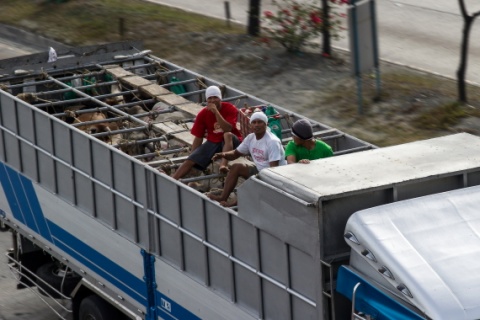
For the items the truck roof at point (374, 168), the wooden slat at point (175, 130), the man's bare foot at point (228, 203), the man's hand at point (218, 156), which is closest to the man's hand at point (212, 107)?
the wooden slat at point (175, 130)

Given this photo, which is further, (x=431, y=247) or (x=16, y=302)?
(x=16, y=302)

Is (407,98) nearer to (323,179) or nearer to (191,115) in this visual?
(191,115)

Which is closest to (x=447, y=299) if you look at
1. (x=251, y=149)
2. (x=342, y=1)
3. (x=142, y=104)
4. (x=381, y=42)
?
(x=251, y=149)

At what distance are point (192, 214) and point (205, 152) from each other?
186cm

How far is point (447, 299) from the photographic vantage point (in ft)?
27.5

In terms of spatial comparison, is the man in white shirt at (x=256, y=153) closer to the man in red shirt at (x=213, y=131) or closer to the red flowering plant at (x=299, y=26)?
the man in red shirt at (x=213, y=131)

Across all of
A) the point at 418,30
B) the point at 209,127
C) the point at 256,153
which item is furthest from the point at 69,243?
the point at 418,30

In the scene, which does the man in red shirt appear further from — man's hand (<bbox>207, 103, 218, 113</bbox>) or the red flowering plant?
the red flowering plant

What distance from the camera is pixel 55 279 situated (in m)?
14.4

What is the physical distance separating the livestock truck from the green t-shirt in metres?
0.47

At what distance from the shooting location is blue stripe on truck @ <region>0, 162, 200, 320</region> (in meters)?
11.9

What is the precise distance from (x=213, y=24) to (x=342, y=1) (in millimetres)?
5074

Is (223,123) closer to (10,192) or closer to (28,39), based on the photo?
(10,192)

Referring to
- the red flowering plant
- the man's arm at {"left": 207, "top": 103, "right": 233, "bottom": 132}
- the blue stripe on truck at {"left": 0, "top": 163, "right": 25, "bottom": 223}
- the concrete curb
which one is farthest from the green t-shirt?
the concrete curb
